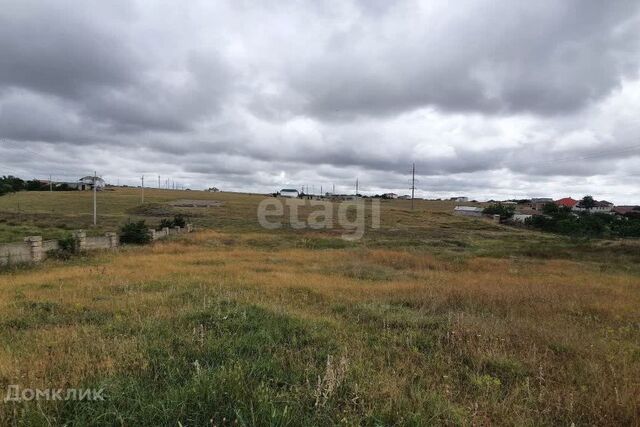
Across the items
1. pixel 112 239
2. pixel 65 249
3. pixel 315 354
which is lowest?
pixel 65 249

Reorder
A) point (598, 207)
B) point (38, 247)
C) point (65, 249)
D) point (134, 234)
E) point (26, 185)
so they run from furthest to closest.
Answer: point (598, 207) < point (26, 185) < point (134, 234) < point (65, 249) < point (38, 247)

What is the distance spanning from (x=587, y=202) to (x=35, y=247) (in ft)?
448

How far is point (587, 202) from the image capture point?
112250mm

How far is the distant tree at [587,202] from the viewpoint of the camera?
111812 mm

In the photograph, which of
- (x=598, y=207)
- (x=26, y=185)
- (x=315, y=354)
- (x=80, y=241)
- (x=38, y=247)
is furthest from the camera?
A: (x=598, y=207)

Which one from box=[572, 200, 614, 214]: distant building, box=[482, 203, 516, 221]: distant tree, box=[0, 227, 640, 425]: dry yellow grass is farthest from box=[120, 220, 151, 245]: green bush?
box=[572, 200, 614, 214]: distant building

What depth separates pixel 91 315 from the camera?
6727mm

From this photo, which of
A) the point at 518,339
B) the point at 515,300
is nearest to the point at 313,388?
the point at 518,339

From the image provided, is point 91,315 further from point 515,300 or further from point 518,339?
point 515,300

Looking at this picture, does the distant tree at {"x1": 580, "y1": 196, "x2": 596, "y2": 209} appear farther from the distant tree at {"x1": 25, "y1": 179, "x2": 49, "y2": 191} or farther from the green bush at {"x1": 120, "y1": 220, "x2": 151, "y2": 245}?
the distant tree at {"x1": 25, "y1": 179, "x2": 49, "y2": 191}

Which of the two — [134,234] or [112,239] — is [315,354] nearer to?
[112,239]

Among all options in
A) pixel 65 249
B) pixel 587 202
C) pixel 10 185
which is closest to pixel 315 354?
pixel 65 249

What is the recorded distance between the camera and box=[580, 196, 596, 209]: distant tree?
112m

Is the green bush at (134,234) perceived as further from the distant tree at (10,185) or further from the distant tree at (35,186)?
the distant tree at (35,186)
